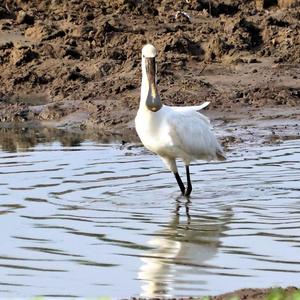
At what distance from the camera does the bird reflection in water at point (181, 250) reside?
782cm

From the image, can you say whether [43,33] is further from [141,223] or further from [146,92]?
[141,223]

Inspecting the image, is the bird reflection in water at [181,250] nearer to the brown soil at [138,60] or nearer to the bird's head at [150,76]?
the bird's head at [150,76]

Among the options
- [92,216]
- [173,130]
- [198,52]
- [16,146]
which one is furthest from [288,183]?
[198,52]

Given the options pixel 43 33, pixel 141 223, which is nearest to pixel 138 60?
pixel 43 33

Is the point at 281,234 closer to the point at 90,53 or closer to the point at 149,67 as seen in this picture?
the point at 149,67

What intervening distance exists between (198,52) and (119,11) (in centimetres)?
193

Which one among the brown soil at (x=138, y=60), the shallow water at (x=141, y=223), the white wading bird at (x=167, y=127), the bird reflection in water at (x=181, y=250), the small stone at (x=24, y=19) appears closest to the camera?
the bird reflection in water at (x=181, y=250)

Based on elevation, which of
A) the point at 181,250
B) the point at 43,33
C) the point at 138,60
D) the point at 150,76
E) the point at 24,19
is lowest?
the point at 181,250

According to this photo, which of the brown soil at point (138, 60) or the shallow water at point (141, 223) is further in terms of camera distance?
the brown soil at point (138, 60)

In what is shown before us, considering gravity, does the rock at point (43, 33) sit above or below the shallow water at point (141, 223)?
above

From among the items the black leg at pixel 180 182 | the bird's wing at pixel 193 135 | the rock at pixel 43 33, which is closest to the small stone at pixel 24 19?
the rock at pixel 43 33

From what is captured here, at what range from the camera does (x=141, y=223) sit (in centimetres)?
995

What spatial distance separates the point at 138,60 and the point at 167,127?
6.39m

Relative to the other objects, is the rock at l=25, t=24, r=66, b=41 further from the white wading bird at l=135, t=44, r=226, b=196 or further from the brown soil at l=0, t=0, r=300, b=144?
the white wading bird at l=135, t=44, r=226, b=196
